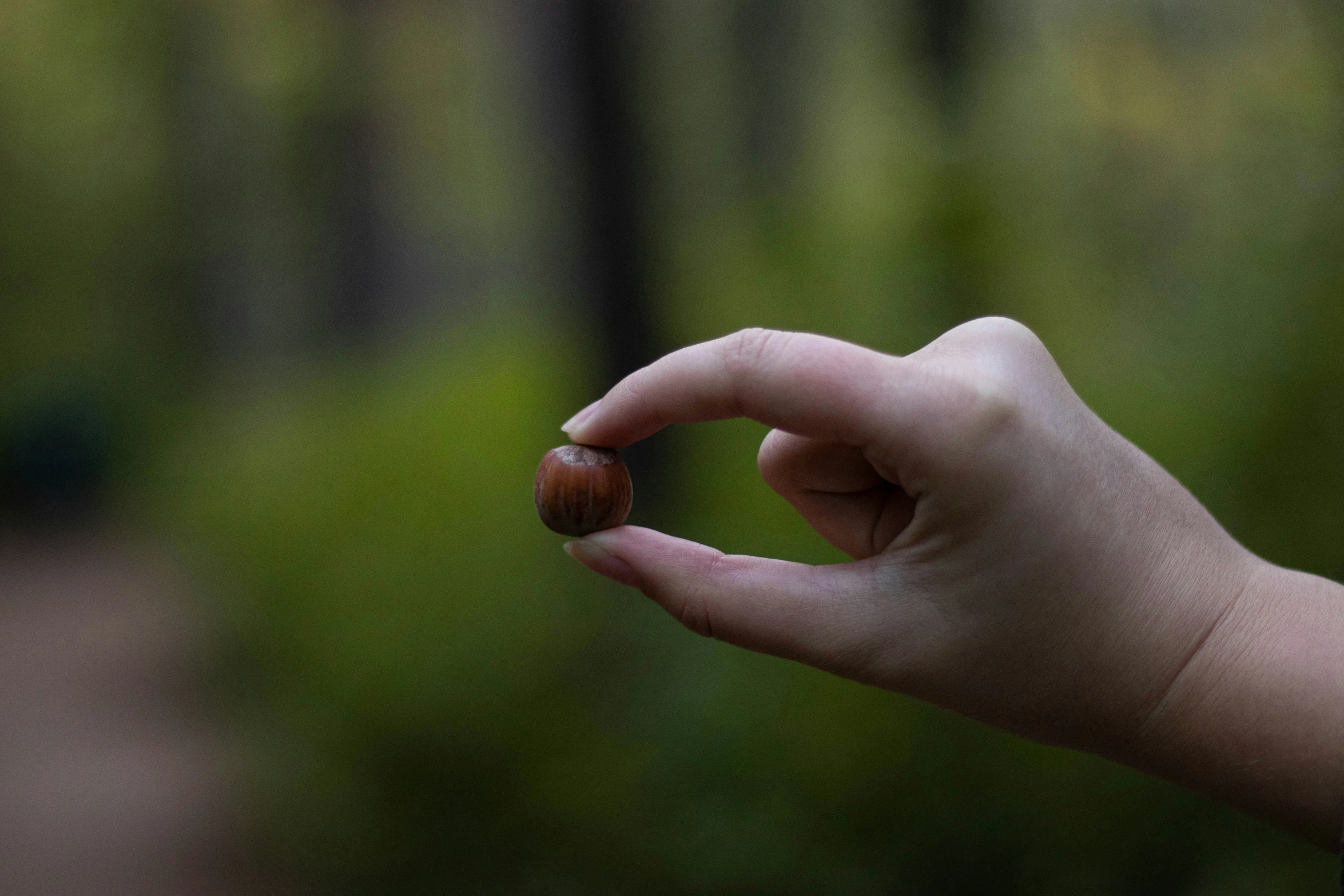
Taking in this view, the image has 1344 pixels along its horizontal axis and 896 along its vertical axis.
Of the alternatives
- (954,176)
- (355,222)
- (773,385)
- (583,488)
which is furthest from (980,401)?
(355,222)

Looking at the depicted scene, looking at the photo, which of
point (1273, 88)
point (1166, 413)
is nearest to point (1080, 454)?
point (1166, 413)

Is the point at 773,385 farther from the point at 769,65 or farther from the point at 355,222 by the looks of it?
the point at 355,222

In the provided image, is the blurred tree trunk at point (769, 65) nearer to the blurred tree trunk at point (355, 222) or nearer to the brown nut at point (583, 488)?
the blurred tree trunk at point (355, 222)

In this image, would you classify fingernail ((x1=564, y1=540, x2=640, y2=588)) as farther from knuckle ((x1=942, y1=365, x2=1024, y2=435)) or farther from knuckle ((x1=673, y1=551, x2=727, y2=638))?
knuckle ((x1=942, y1=365, x2=1024, y2=435))

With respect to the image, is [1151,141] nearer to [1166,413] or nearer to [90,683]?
[1166,413]

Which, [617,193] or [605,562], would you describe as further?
[617,193]

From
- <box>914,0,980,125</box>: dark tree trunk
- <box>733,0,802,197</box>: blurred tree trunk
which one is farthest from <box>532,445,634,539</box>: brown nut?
<box>733,0,802,197</box>: blurred tree trunk

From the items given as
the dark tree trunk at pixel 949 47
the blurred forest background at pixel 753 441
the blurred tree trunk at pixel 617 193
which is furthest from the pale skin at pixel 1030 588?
the blurred tree trunk at pixel 617 193
